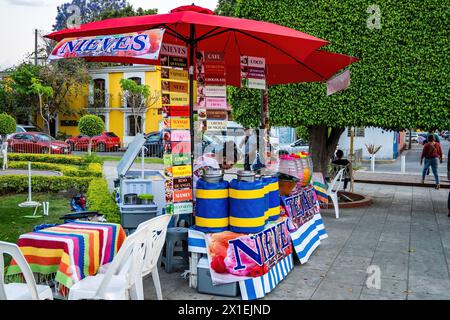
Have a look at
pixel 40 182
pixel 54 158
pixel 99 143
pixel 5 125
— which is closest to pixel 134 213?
pixel 40 182

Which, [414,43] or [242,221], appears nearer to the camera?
[242,221]

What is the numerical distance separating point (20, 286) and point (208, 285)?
78.8 inches

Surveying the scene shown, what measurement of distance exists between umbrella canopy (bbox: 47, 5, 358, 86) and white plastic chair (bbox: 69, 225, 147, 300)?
2.20m

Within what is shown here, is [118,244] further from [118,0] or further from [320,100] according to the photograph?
[118,0]

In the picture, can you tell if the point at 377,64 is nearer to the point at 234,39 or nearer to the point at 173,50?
the point at 234,39

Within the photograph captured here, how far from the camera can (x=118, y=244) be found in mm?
4562

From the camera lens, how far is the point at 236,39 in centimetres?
647

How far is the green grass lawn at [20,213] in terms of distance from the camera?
25.3 feet

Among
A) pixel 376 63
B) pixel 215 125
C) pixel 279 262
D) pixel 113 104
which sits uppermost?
pixel 113 104

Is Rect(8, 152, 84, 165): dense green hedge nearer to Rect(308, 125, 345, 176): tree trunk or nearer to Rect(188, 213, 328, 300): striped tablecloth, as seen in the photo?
Rect(308, 125, 345, 176): tree trunk

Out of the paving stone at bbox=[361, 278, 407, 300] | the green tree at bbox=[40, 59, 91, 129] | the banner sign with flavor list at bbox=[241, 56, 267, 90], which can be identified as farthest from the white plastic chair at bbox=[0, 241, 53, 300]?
the green tree at bbox=[40, 59, 91, 129]

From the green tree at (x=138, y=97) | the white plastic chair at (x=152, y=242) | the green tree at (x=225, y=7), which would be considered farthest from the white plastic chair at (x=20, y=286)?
the green tree at (x=138, y=97)
